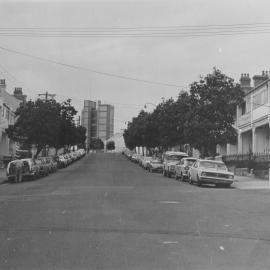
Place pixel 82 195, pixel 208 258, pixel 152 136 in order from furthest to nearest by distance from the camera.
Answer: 1. pixel 152 136
2. pixel 82 195
3. pixel 208 258

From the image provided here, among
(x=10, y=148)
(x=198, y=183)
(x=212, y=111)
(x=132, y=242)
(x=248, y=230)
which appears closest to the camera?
(x=132, y=242)

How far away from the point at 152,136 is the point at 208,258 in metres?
64.3

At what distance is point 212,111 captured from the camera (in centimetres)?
3659

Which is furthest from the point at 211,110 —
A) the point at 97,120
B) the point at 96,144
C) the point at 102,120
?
the point at 102,120

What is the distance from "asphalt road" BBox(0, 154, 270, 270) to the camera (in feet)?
29.9

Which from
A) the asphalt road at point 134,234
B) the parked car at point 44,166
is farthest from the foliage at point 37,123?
the asphalt road at point 134,234

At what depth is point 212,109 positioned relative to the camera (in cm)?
3647

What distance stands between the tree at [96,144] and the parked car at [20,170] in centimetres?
13679

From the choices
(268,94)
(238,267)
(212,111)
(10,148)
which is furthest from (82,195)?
(10,148)

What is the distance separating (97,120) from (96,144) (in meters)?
11.5

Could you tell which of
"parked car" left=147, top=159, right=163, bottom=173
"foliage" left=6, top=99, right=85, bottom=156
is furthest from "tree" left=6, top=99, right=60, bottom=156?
"parked car" left=147, top=159, right=163, bottom=173

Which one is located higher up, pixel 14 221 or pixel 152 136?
pixel 152 136

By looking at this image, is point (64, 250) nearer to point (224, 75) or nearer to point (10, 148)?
point (224, 75)

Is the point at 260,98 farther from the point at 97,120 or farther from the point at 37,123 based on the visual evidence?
the point at 97,120
